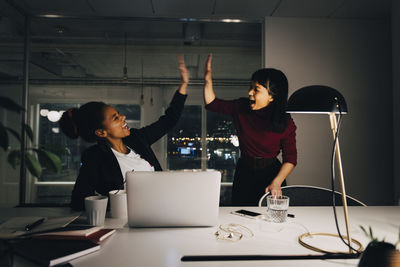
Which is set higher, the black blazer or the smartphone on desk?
the black blazer

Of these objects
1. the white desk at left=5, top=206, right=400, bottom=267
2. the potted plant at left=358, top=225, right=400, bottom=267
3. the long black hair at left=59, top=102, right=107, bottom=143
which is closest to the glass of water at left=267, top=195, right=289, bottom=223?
the white desk at left=5, top=206, right=400, bottom=267

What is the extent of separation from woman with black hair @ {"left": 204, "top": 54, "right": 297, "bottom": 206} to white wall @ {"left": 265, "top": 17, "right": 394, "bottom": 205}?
105 cm

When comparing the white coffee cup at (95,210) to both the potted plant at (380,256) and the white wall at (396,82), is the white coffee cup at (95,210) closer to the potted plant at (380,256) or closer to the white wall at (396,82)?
the potted plant at (380,256)

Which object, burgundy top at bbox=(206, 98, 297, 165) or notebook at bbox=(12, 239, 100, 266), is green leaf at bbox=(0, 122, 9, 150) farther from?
burgundy top at bbox=(206, 98, 297, 165)

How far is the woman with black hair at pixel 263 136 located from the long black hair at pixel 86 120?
1038mm

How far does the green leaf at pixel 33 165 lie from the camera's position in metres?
0.62

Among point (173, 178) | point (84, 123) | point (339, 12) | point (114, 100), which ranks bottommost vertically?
A: point (173, 178)

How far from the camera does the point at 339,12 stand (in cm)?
318

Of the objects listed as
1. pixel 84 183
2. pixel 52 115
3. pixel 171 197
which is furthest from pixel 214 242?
pixel 52 115

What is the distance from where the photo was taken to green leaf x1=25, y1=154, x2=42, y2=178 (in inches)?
24.3

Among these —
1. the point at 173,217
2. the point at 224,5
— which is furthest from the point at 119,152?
the point at 224,5

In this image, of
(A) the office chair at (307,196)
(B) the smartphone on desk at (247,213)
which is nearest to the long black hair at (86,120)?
(B) the smartphone on desk at (247,213)

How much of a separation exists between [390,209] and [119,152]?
185cm

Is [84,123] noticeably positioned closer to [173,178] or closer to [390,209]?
[173,178]
